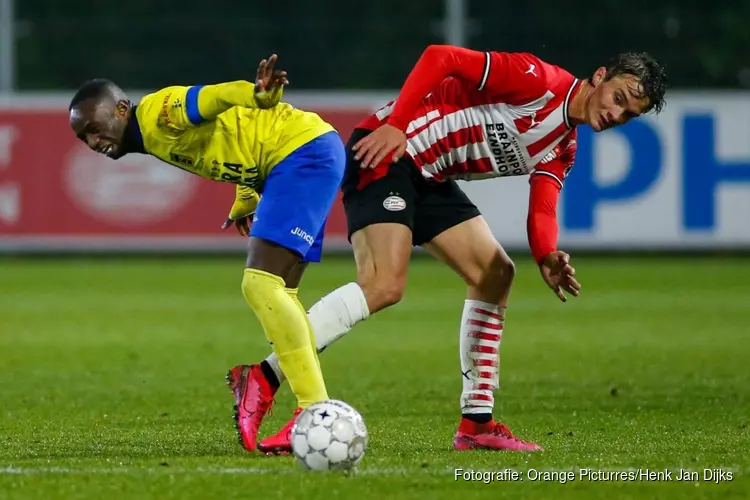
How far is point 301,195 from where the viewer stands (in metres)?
5.71

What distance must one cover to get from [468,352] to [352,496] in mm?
1756

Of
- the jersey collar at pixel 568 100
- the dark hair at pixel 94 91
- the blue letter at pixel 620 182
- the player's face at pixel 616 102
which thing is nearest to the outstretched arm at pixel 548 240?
the jersey collar at pixel 568 100

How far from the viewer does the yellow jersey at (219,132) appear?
5.55m

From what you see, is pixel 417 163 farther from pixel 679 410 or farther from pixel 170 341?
pixel 170 341

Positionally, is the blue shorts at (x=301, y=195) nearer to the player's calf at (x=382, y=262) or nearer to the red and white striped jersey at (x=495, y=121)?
the player's calf at (x=382, y=262)

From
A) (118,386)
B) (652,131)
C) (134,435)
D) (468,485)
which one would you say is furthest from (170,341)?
(652,131)

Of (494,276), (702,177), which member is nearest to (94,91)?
(494,276)

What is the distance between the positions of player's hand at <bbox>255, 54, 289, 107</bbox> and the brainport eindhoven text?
152 cm

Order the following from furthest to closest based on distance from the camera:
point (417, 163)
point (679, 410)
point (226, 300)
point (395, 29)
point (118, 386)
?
point (395, 29) < point (226, 300) < point (118, 386) < point (679, 410) < point (417, 163)

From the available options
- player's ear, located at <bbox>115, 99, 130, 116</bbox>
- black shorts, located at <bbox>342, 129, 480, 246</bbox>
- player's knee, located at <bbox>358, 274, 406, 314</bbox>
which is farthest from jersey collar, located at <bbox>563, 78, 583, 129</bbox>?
player's ear, located at <bbox>115, 99, 130, 116</bbox>

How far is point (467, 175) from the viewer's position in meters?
6.51

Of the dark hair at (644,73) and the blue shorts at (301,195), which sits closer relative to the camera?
the blue shorts at (301,195)

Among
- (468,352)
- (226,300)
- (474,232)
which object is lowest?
(226,300)

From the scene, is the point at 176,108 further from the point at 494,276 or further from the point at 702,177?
the point at 702,177
